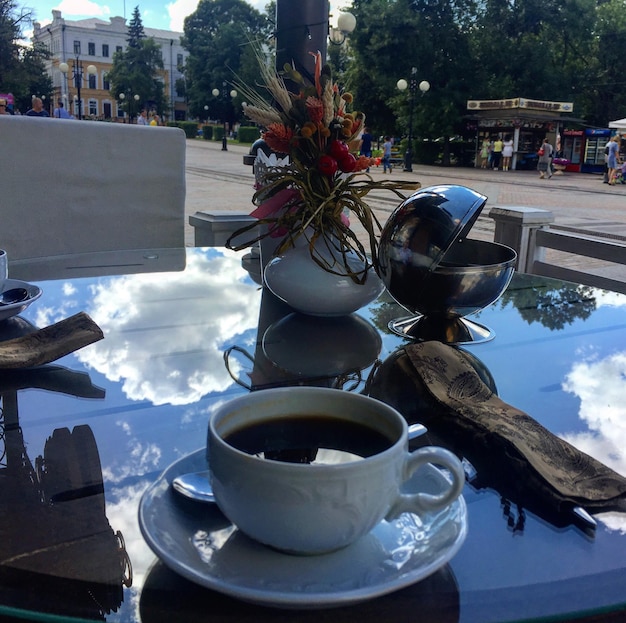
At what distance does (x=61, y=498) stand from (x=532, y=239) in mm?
2851

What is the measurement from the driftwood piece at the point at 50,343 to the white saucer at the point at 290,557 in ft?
1.67

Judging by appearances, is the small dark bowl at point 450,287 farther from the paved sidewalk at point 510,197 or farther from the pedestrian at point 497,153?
the pedestrian at point 497,153

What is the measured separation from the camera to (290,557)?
531 mm

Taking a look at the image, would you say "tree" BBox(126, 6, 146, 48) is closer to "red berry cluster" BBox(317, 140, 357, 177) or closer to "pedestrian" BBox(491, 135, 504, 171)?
"pedestrian" BBox(491, 135, 504, 171)

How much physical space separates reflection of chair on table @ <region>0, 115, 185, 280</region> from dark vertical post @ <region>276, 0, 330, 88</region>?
1289 millimetres

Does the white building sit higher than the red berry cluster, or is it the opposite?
the white building

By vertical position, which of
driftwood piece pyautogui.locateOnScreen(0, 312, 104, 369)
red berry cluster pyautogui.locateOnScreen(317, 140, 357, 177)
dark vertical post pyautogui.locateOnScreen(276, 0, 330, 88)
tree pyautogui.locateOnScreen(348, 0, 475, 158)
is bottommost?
driftwood piece pyautogui.locateOnScreen(0, 312, 104, 369)

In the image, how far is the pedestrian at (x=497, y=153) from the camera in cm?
2286

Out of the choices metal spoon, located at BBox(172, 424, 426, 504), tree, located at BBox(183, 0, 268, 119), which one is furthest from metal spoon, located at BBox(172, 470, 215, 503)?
tree, located at BBox(183, 0, 268, 119)

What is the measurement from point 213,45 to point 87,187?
50146 millimetres

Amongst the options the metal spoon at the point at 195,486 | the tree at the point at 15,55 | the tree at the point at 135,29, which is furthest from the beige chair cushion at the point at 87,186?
the tree at the point at 135,29

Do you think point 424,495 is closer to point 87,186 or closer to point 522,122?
point 87,186

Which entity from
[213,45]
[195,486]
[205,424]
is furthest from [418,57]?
[213,45]

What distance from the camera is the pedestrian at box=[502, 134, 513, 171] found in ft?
73.0
